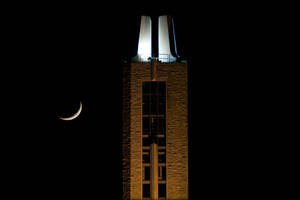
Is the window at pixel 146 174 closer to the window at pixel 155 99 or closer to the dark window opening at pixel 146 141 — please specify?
the dark window opening at pixel 146 141

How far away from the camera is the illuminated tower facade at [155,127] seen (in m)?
12.8

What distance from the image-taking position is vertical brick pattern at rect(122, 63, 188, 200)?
12.8 meters

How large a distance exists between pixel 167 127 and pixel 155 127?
1.95 feet

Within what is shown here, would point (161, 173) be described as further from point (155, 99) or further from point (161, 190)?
point (155, 99)

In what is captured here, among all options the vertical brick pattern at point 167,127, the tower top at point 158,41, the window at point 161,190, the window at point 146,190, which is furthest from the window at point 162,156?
the tower top at point 158,41

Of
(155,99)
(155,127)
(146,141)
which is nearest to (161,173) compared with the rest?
(146,141)

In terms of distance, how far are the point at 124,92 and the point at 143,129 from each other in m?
2.03

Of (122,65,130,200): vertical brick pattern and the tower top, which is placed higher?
the tower top

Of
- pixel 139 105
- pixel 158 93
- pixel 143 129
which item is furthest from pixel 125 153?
pixel 158 93

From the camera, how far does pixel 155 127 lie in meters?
13.1

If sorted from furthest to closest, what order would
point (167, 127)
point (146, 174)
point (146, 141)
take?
point (146, 174)
point (146, 141)
point (167, 127)

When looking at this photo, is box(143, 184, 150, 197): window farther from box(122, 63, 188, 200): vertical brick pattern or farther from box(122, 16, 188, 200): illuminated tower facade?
box(122, 63, 188, 200): vertical brick pattern

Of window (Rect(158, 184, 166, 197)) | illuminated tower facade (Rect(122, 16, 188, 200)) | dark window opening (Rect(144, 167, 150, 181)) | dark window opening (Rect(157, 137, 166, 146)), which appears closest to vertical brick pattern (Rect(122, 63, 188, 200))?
illuminated tower facade (Rect(122, 16, 188, 200))

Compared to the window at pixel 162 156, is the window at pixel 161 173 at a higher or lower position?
lower
